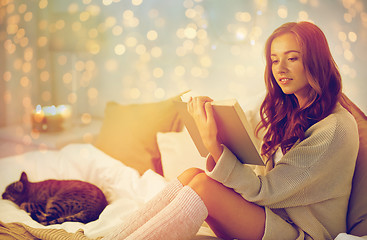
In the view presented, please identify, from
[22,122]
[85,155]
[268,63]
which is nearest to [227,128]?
[268,63]

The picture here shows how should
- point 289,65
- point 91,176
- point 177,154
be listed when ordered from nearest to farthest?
point 289,65
point 177,154
point 91,176

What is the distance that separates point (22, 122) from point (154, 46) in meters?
1.38

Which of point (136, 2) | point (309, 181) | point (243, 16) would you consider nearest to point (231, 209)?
point (309, 181)

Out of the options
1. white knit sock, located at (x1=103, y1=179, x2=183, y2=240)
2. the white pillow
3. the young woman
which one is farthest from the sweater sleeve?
the white pillow

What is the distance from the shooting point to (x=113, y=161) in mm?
1548

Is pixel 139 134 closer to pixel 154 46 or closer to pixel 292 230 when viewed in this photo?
pixel 154 46

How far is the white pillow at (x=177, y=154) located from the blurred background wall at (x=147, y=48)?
0.38 m

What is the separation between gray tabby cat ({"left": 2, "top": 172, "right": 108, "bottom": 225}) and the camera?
1240mm

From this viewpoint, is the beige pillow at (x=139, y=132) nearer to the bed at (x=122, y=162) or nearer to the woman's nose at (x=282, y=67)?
the bed at (x=122, y=162)

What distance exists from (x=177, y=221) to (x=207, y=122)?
28 cm

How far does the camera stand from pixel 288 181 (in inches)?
35.7

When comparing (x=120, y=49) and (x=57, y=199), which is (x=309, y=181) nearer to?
(x=57, y=199)

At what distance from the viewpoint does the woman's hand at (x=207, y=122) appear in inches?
35.8

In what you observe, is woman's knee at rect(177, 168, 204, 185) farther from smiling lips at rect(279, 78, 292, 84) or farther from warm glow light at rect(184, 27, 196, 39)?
warm glow light at rect(184, 27, 196, 39)
